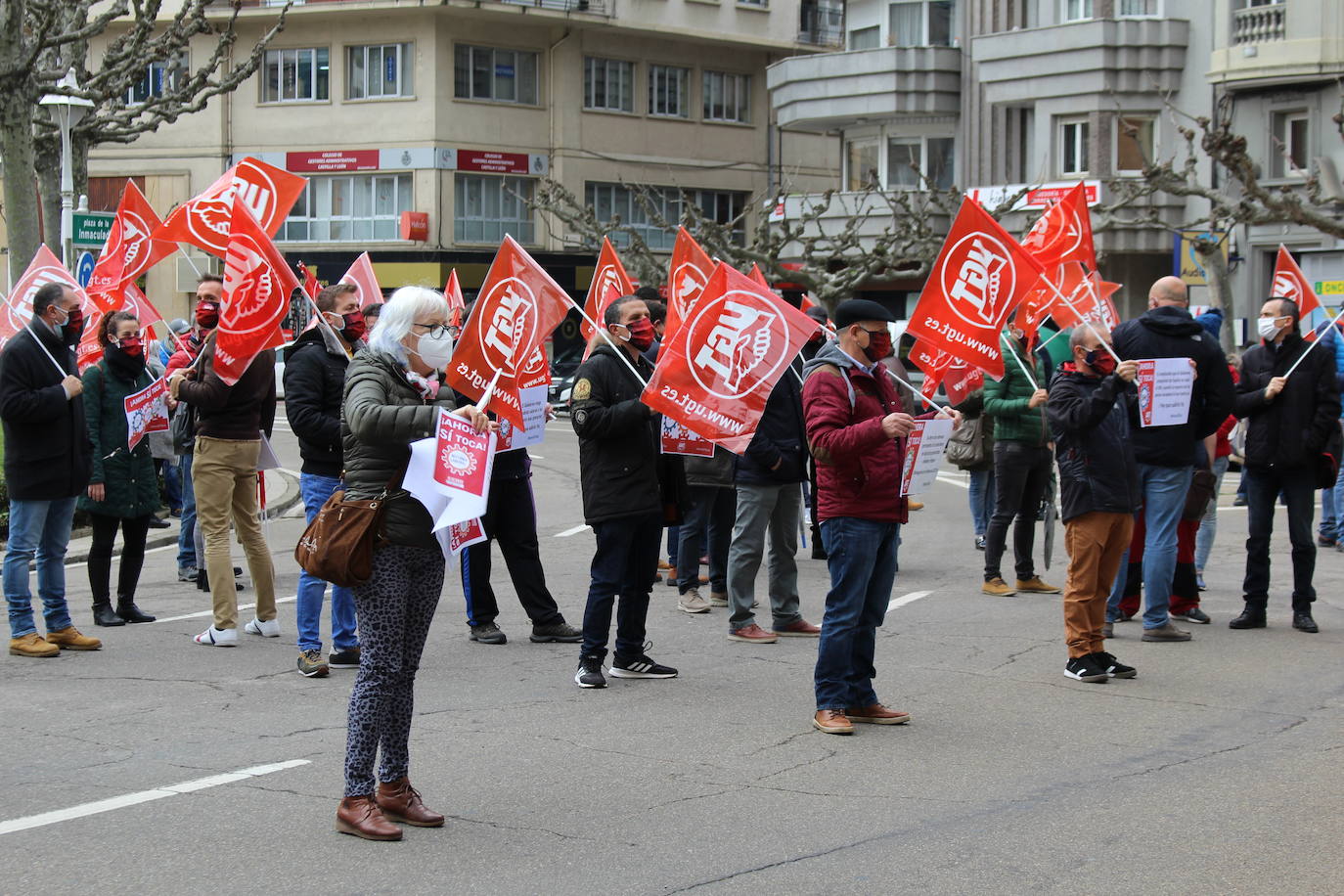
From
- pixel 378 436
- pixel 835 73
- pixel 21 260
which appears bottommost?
pixel 378 436

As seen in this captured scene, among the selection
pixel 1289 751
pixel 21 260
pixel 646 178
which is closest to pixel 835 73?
pixel 646 178

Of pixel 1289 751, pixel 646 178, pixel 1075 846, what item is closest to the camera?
pixel 1075 846

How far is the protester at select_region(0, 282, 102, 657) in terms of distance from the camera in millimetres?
8797

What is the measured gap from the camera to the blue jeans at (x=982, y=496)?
13.2 m

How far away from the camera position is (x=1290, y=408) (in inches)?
393

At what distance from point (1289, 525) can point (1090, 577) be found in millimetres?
2419

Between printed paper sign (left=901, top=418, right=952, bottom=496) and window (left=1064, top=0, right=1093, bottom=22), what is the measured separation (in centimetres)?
3103

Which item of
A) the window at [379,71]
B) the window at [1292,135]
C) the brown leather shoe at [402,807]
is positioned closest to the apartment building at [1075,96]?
the window at [1292,135]

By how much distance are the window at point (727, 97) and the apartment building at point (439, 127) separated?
53.8 inches

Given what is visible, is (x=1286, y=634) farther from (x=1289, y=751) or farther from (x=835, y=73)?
(x=835, y=73)

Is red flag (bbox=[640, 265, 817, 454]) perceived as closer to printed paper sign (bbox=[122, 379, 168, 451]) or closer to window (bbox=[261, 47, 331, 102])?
printed paper sign (bbox=[122, 379, 168, 451])

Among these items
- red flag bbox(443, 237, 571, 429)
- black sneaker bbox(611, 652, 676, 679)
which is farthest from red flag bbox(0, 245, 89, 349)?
black sneaker bbox(611, 652, 676, 679)

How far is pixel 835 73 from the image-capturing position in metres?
40.9

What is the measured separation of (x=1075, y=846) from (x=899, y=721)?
194 centimetres
